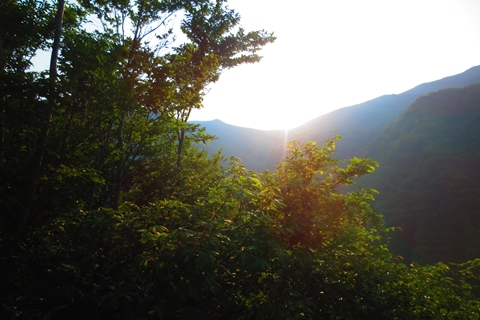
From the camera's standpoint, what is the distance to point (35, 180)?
16.9ft

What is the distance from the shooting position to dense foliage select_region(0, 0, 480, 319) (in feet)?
10.9

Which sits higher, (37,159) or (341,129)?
(37,159)

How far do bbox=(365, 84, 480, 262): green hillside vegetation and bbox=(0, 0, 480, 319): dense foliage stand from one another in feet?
178

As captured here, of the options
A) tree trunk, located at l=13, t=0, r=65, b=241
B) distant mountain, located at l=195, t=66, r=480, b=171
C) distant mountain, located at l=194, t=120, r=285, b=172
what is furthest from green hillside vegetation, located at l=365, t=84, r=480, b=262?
tree trunk, located at l=13, t=0, r=65, b=241

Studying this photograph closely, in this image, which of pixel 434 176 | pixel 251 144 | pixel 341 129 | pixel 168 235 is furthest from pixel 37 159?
pixel 251 144

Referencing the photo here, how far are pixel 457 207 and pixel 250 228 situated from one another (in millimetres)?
68883

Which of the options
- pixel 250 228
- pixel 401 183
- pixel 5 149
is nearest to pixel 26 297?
pixel 250 228

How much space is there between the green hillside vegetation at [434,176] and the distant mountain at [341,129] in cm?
1955

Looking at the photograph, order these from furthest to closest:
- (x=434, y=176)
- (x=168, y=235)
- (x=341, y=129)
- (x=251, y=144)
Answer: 1. (x=251, y=144)
2. (x=341, y=129)
3. (x=434, y=176)
4. (x=168, y=235)

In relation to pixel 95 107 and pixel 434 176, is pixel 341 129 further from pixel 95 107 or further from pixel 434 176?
pixel 95 107

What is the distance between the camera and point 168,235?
124 inches

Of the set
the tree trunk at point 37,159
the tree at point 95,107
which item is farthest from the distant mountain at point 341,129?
the tree trunk at point 37,159

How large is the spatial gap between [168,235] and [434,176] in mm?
79298

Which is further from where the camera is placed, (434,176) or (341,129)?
(341,129)
